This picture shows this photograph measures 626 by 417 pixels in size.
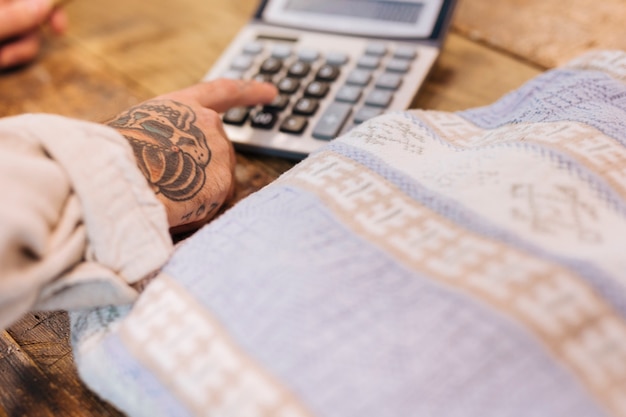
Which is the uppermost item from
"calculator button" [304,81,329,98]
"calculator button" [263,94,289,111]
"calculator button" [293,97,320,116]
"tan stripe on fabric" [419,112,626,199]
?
"tan stripe on fabric" [419,112,626,199]

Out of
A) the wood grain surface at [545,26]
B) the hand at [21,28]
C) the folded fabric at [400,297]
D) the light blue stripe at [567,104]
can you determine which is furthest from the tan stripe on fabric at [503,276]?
the hand at [21,28]

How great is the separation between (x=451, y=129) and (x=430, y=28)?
192 mm

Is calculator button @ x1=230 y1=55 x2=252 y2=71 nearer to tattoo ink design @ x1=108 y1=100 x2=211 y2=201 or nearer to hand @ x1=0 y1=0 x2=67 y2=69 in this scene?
tattoo ink design @ x1=108 y1=100 x2=211 y2=201

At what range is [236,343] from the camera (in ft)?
0.82

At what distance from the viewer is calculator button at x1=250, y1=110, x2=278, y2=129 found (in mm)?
480

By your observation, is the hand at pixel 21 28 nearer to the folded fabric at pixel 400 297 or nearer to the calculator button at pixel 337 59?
the calculator button at pixel 337 59

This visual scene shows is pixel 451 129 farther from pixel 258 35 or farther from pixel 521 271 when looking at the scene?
pixel 258 35

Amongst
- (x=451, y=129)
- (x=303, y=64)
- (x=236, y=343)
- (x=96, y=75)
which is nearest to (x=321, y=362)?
(x=236, y=343)

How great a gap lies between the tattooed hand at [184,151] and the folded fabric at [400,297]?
0.20ft

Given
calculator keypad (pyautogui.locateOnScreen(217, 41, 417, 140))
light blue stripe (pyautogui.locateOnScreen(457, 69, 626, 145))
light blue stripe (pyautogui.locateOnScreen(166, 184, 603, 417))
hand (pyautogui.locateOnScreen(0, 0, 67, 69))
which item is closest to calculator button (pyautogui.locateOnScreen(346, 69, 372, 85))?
calculator keypad (pyautogui.locateOnScreen(217, 41, 417, 140))

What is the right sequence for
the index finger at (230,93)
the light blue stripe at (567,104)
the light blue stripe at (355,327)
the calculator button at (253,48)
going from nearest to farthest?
the light blue stripe at (355,327)
the light blue stripe at (567,104)
the index finger at (230,93)
the calculator button at (253,48)

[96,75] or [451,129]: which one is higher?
[451,129]

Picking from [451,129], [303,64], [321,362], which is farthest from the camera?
[303,64]

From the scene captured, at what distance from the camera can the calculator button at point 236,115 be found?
1.59ft
